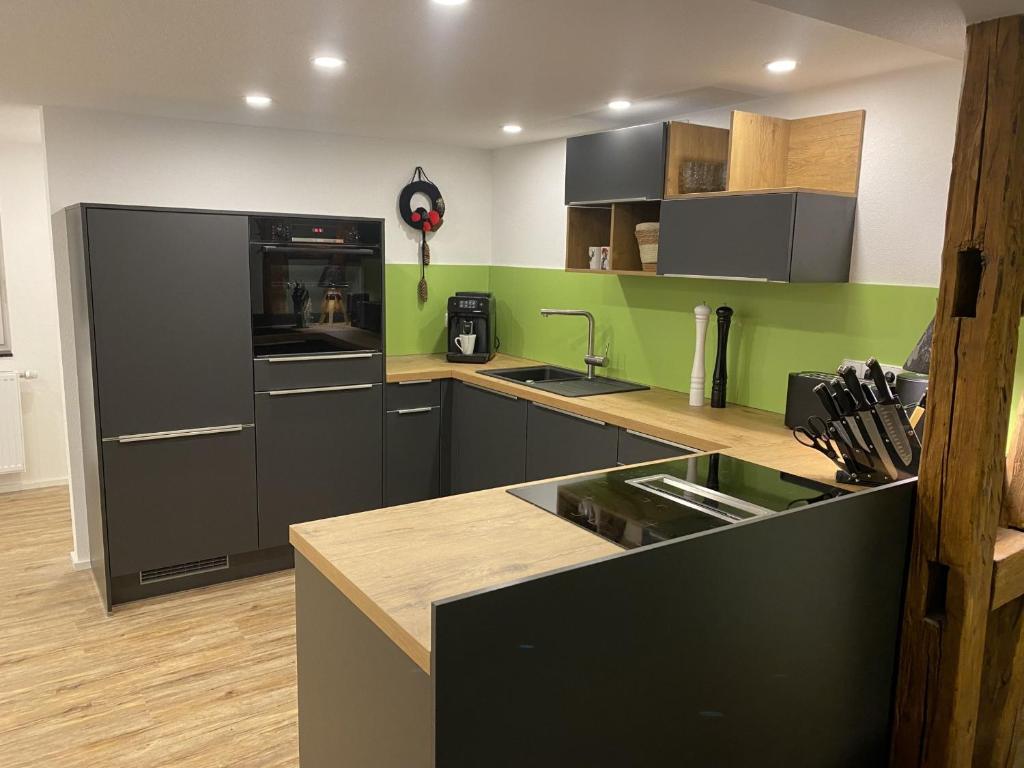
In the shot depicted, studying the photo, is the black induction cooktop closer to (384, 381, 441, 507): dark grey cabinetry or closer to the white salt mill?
the white salt mill

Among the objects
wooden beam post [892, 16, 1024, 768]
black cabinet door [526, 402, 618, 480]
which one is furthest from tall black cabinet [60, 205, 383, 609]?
wooden beam post [892, 16, 1024, 768]

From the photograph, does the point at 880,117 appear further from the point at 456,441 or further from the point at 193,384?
the point at 193,384

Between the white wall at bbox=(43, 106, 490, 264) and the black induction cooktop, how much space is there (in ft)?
9.44

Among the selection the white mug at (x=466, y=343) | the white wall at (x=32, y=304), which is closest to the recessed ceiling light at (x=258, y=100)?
the white mug at (x=466, y=343)

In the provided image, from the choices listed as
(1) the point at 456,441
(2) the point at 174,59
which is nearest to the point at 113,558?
(1) the point at 456,441

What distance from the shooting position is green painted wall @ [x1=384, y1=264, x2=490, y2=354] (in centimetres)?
484

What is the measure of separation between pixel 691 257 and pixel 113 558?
289 centimetres

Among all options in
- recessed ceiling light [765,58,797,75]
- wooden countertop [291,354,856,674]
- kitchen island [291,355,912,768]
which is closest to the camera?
kitchen island [291,355,912,768]

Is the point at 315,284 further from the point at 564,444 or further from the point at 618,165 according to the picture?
the point at 618,165

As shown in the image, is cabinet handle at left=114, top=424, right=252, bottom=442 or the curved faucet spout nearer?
cabinet handle at left=114, top=424, right=252, bottom=442

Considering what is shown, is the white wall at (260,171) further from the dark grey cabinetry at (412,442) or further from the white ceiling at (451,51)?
the dark grey cabinetry at (412,442)

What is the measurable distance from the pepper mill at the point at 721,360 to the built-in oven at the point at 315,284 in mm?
1713

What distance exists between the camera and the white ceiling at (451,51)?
215cm

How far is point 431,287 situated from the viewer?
496 centimetres
